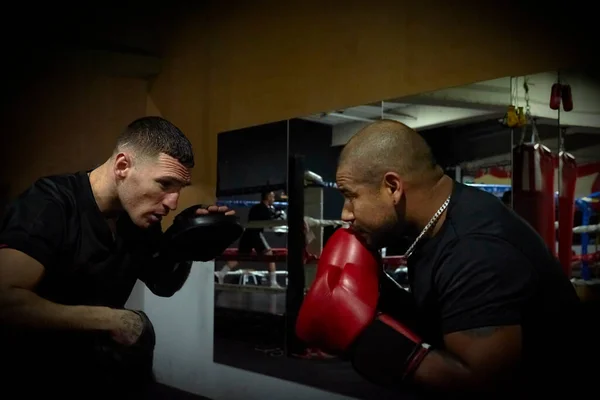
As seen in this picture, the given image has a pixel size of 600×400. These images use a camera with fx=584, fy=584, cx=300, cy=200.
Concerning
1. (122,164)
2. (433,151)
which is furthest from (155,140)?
(433,151)

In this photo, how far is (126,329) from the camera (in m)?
1.16

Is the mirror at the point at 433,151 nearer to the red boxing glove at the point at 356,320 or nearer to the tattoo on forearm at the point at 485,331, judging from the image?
the red boxing glove at the point at 356,320

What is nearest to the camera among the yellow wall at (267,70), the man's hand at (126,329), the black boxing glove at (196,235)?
the man's hand at (126,329)

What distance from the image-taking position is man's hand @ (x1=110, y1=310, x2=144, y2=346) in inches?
45.4

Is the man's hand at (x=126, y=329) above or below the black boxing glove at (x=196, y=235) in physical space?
below

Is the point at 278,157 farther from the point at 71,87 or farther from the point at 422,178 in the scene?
the point at 422,178

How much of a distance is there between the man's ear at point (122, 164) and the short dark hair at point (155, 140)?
20 mm

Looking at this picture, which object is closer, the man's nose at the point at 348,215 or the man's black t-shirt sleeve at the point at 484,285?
the man's black t-shirt sleeve at the point at 484,285

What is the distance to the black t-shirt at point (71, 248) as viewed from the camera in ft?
3.79

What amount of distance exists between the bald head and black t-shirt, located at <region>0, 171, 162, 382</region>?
536mm

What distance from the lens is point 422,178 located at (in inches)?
47.7

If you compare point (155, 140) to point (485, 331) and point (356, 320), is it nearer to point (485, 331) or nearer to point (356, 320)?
point (356, 320)

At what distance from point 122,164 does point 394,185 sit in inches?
22.2

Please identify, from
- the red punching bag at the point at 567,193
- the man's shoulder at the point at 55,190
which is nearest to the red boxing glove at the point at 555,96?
the red punching bag at the point at 567,193
